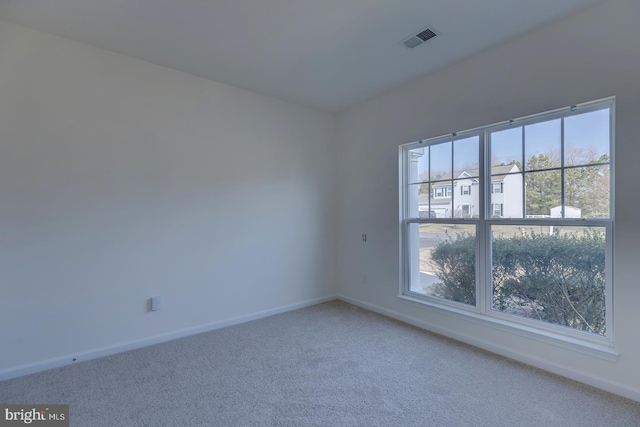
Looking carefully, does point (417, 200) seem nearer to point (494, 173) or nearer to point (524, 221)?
point (494, 173)

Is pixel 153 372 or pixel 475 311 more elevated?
pixel 475 311

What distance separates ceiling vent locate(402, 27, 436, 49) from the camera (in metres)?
2.42

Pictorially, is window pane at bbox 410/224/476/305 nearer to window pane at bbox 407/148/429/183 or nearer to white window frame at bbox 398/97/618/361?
white window frame at bbox 398/97/618/361

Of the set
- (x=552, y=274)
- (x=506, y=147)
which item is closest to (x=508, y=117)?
(x=506, y=147)

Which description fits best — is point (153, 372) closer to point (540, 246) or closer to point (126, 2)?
point (126, 2)

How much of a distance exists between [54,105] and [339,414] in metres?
3.30

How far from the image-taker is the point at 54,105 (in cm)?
249

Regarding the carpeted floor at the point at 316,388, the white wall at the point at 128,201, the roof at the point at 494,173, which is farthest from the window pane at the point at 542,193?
the white wall at the point at 128,201

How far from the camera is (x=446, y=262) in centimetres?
319

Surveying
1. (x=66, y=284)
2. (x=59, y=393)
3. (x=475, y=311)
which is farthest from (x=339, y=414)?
(x=66, y=284)

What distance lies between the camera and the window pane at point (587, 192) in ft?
7.14

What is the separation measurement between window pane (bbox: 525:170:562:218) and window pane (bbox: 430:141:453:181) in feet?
2.50

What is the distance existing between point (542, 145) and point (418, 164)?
124cm

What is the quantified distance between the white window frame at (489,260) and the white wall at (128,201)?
144 centimetres
